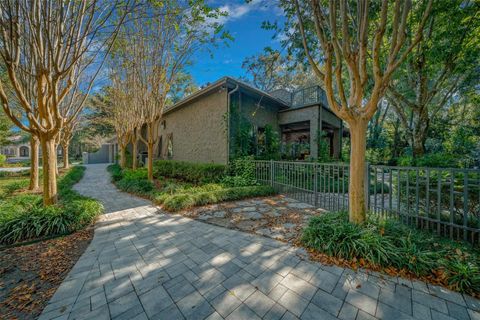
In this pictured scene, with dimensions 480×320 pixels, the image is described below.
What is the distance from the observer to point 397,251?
252cm

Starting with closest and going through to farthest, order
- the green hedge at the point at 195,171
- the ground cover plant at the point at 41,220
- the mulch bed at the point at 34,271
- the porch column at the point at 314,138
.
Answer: the mulch bed at the point at 34,271, the ground cover plant at the point at 41,220, the green hedge at the point at 195,171, the porch column at the point at 314,138

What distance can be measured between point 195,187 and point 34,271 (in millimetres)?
4683

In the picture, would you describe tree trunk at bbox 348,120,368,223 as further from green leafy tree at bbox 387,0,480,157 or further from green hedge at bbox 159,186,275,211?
green leafy tree at bbox 387,0,480,157

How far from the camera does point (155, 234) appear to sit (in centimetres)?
370

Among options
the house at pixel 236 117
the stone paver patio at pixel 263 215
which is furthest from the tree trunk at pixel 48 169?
the house at pixel 236 117

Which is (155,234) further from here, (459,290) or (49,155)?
(459,290)

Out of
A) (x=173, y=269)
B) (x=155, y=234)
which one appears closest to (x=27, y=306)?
(x=173, y=269)

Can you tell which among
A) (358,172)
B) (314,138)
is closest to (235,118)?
(314,138)

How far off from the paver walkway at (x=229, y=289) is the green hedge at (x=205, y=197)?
75.7 inches

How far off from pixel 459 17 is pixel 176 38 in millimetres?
8189

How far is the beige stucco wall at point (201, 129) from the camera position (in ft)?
29.2

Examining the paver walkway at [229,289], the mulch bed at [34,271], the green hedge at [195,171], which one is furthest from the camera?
the green hedge at [195,171]

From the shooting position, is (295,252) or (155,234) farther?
(155,234)

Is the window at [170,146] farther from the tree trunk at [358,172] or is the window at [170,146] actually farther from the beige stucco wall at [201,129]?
the tree trunk at [358,172]
